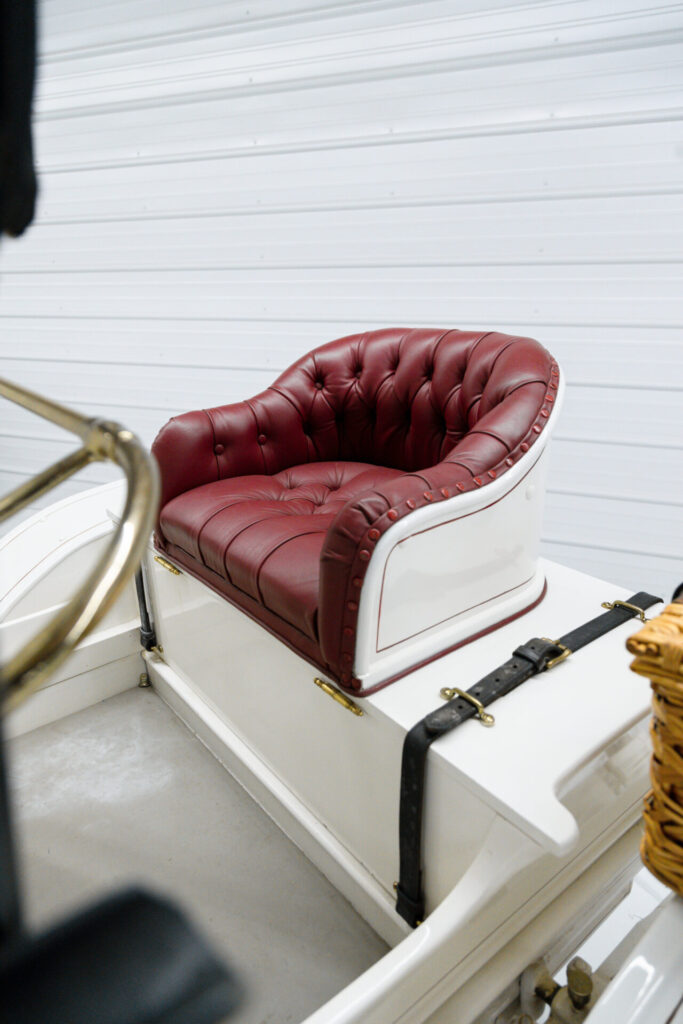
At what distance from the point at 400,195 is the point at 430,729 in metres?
1.93

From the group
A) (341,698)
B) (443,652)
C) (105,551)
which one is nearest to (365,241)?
(443,652)

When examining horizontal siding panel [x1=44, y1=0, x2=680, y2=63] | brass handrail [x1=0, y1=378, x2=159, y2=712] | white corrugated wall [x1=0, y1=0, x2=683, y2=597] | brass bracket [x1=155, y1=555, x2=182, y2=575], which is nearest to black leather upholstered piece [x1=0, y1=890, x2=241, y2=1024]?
brass handrail [x1=0, y1=378, x2=159, y2=712]

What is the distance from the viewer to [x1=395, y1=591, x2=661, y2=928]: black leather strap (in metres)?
1.11

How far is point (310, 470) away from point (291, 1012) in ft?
4.55

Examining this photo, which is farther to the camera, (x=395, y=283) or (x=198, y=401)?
(x=198, y=401)

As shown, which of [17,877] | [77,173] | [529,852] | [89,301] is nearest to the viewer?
[17,877]

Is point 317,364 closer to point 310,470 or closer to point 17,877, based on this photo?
point 310,470

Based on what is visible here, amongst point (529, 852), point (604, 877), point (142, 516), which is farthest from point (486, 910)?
point (142, 516)

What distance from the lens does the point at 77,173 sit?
2.92m

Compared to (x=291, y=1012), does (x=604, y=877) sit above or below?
above

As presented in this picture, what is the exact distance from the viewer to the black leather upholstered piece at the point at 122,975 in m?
0.30

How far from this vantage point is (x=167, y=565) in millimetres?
1895

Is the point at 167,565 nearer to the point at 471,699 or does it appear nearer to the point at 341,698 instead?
the point at 341,698

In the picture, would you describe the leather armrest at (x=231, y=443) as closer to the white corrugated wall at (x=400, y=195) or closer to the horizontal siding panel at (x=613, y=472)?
the white corrugated wall at (x=400, y=195)
